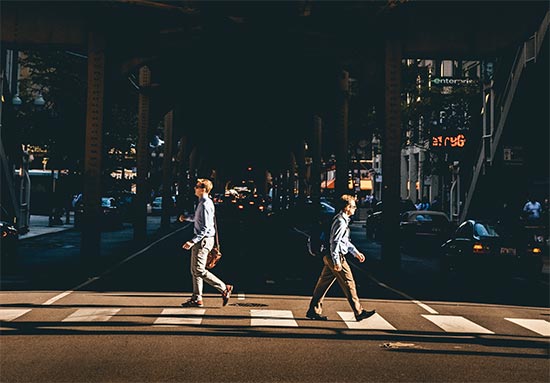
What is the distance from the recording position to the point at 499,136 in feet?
99.3

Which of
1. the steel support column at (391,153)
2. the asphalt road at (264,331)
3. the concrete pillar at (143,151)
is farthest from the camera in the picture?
the concrete pillar at (143,151)

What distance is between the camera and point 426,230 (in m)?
31.0

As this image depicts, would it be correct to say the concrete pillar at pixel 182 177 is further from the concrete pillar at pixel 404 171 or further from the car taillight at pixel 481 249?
the car taillight at pixel 481 249

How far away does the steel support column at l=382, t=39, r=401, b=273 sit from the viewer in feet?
80.6

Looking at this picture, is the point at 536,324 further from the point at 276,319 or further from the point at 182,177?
the point at 182,177

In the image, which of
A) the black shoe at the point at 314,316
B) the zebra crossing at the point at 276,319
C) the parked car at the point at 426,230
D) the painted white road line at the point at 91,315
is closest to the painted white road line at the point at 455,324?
the zebra crossing at the point at 276,319

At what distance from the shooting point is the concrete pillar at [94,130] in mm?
24672

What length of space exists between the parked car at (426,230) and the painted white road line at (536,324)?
17.0m

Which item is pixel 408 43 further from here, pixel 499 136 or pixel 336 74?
pixel 336 74

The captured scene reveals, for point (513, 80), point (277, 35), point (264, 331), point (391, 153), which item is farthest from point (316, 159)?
point (264, 331)

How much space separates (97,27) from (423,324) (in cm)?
1553

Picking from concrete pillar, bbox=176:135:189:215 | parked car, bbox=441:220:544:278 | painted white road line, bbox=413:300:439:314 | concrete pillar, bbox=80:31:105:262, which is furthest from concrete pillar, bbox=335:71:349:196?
painted white road line, bbox=413:300:439:314

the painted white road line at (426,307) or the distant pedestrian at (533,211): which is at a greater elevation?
the distant pedestrian at (533,211)

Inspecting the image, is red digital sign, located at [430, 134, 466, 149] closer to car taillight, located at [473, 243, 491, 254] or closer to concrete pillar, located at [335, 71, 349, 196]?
concrete pillar, located at [335, 71, 349, 196]
